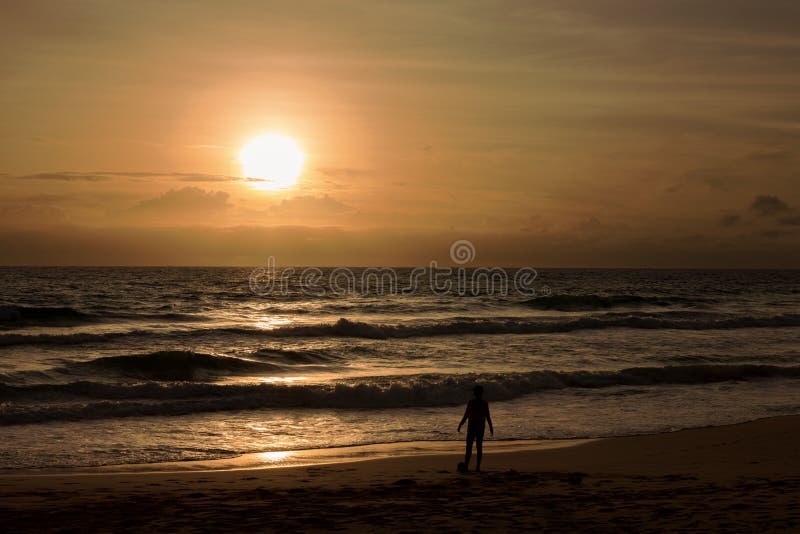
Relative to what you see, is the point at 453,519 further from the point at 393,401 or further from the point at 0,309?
the point at 0,309

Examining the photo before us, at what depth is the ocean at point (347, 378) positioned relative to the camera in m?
16.6

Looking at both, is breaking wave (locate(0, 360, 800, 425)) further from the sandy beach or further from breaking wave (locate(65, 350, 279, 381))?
the sandy beach

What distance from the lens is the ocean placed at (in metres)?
16.6

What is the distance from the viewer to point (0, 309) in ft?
144

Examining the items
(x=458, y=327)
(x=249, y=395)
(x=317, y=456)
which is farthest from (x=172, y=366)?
(x=458, y=327)

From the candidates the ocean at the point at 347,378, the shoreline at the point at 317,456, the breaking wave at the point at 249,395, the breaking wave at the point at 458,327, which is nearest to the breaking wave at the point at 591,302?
the breaking wave at the point at 458,327

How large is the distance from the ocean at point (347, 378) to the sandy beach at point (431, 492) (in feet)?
6.02

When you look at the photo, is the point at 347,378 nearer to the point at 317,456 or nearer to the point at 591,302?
the point at 317,456

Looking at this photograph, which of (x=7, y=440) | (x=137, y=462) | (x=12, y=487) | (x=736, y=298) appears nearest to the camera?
(x=12, y=487)

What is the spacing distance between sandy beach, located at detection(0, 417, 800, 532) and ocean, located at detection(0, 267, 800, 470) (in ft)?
6.02

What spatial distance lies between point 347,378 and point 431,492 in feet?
47.2

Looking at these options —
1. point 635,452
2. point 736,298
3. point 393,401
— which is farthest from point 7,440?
point 736,298

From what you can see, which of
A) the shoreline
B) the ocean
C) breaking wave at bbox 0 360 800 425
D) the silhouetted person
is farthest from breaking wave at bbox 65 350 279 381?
the silhouetted person

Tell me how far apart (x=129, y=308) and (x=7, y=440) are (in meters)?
37.8
